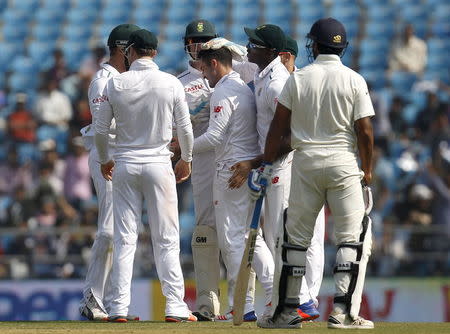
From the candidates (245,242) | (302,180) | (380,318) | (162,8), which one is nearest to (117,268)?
(245,242)

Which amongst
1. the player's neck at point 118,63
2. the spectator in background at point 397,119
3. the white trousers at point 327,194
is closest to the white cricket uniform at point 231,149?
the player's neck at point 118,63

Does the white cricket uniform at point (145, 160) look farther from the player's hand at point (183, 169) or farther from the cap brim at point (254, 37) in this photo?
the cap brim at point (254, 37)

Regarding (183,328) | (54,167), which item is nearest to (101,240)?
(183,328)

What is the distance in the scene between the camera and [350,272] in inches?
308

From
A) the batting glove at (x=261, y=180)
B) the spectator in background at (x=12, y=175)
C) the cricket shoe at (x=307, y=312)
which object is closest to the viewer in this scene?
the batting glove at (x=261, y=180)

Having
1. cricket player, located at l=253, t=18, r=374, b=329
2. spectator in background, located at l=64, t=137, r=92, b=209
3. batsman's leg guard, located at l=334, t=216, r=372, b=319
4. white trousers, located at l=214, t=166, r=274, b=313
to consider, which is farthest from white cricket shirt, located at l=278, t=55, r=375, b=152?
spectator in background, located at l=64, t=137, r=92, b=209

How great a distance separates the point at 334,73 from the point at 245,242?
1.87 m

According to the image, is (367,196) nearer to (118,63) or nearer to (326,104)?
(326,104)

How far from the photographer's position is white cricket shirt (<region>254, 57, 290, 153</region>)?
29.1 feet

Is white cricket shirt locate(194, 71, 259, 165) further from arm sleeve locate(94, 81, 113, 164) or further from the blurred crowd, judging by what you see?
the blurred crowd

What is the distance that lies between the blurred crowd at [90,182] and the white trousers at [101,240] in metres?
3.99

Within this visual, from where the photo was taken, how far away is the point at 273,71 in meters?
8.95

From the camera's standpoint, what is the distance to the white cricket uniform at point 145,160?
28.7 ft

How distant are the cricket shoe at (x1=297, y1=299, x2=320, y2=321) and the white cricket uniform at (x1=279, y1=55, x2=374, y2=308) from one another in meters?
0.67
